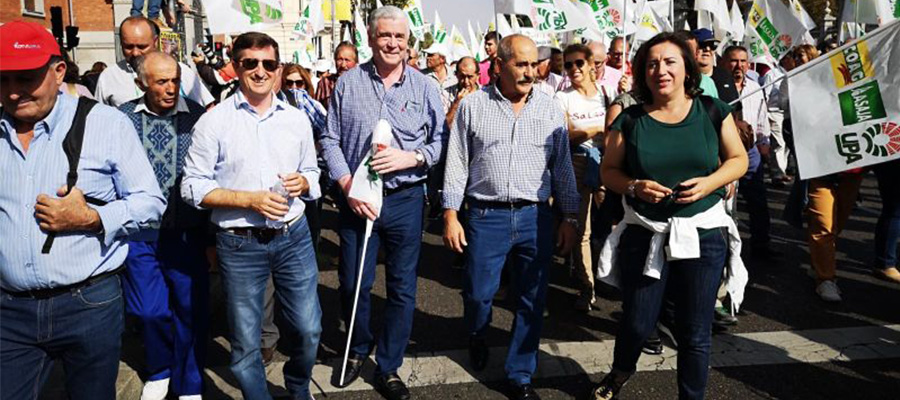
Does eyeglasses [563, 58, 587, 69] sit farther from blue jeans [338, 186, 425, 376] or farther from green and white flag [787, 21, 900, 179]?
blue jeans [338, 186, 425, 376]

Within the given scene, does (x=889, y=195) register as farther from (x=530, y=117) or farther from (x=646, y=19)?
(x=646, y=19)

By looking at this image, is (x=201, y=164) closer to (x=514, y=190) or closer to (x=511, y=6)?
(x=514, y=190)

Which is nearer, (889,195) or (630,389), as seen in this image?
(630,389)

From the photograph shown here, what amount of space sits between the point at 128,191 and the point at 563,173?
2.19 m

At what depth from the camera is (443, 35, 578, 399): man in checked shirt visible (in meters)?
3.66

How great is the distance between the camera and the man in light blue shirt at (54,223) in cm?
228

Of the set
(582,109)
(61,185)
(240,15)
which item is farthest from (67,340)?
(582,109)

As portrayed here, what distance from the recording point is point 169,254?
359cm

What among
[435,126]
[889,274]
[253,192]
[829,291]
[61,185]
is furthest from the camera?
[889,274]

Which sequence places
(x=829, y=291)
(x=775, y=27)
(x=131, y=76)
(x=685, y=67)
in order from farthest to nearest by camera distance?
1. (x=775, y=27)
2. (x=829, y=291)
3. (x=131, y=76)
4. (x=685, y=67)

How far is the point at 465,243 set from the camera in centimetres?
380

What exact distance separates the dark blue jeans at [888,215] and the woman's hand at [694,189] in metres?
3.70

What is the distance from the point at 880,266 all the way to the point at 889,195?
63cm

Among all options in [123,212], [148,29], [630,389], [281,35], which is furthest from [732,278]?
[281,35]
